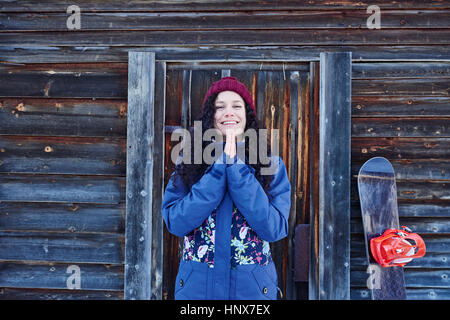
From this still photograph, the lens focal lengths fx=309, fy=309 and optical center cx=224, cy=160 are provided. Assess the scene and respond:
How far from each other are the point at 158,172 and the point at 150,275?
823mm

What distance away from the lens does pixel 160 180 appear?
8.18 ft

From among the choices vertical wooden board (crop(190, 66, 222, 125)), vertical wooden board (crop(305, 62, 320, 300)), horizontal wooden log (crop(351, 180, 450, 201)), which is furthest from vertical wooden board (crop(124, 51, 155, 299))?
horizontal wooden log (crop(351, 180, 450, 201))

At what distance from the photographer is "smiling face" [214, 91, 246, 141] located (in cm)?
180

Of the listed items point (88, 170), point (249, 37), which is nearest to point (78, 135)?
point (88, 170)

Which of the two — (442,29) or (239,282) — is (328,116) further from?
(239,282)

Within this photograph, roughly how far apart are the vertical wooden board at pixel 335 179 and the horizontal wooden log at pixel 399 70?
0.46 feet

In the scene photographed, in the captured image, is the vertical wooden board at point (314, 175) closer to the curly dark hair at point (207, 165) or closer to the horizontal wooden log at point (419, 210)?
the horizontal wooden log at point (419, 210)

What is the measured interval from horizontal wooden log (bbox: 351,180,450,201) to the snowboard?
123 mm

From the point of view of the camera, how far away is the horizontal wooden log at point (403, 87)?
8.18ft

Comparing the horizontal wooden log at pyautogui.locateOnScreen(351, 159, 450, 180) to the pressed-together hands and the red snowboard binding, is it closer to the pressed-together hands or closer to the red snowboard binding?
the red snowboard binding

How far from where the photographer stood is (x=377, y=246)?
2.27 metres

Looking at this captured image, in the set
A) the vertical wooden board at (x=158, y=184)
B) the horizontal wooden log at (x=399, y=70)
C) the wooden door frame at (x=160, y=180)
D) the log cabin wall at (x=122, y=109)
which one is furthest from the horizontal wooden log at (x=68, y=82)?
the horizontal wooden log at (x=399, y=70)

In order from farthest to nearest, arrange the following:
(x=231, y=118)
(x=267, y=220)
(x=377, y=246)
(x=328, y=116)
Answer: (x=328, y=116) < (x=377, y=246) < (x=231, y=118) < (x=267, y=220)

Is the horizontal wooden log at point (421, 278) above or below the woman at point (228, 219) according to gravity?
below
